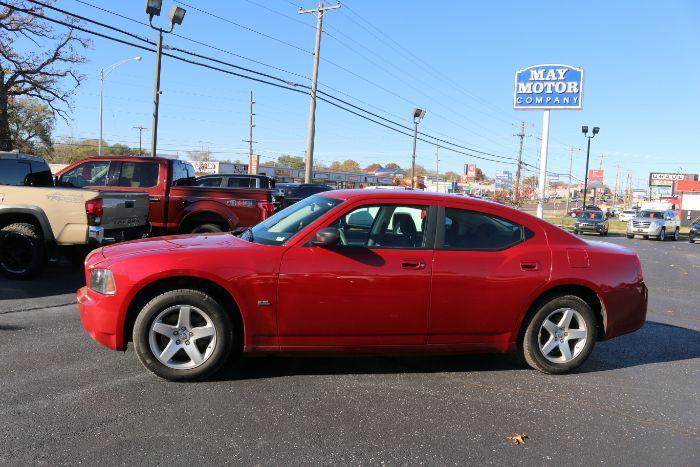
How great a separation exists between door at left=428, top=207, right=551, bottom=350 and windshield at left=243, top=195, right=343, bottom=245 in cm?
101

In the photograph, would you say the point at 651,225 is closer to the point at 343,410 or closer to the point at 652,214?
the point at 652,214

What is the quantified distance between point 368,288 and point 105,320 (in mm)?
2025

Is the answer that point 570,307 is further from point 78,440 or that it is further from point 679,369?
point 78,440

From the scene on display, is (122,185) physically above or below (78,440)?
above

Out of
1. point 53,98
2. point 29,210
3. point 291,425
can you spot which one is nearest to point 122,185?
point 29,210

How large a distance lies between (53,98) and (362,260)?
1366 inches

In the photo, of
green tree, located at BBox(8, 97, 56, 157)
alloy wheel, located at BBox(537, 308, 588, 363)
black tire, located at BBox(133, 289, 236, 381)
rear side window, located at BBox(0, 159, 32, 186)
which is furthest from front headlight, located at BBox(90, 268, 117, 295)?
green tree, located at BBox(8, 97, 56, 157)

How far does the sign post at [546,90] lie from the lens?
2556 cm

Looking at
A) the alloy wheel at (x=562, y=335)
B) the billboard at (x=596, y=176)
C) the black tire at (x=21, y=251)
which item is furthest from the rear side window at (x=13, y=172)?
the billboard at (x=596, y=176)

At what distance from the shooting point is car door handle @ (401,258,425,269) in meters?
4.20

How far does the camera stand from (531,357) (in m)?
4.59

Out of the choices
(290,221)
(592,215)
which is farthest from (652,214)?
(290,221)

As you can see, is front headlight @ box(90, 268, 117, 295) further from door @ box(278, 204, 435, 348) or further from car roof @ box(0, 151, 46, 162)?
car roof @ box(0, 151, 46, 162)

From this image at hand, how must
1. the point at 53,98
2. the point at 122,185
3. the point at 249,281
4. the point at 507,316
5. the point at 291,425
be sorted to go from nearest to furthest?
the point at 291,425
the point at 249,281
the point at 507,316
the point at 122,185
the point at 53,98
